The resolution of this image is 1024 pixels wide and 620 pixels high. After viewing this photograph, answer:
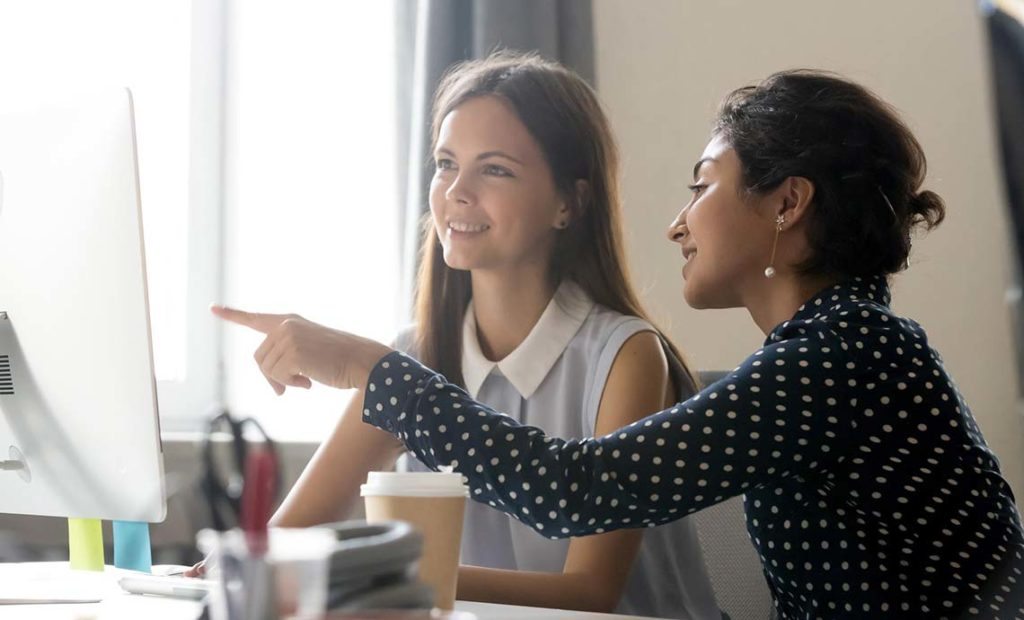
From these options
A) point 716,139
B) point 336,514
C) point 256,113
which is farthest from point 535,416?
point 256,113

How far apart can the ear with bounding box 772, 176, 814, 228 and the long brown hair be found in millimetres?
393

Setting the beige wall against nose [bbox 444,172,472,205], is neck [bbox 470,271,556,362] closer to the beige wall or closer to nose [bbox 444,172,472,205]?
nose [bbox 444,172,472,205]

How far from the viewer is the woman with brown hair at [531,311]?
1454 millimetres

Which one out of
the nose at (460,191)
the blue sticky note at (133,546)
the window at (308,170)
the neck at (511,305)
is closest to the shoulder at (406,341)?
the neck at (511,305)

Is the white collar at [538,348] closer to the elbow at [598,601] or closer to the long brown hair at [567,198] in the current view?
the long brown hair at [567,198]

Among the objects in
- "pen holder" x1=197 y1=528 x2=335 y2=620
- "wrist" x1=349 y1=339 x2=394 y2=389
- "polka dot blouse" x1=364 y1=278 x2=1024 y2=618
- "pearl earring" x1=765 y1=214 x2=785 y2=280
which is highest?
"pearl earring" x1=765 y1=214 x2=785 y2=280

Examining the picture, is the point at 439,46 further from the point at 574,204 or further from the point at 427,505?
the point at 427,505

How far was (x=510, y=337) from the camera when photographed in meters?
1.61

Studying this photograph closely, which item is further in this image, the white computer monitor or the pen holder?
the white computer monitor

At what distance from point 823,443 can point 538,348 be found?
60cm

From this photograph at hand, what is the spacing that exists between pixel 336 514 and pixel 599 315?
45cm

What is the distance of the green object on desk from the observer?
127 cm

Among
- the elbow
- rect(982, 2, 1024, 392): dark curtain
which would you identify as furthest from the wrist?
rect(982, 2, 1024, 392): dark curtain

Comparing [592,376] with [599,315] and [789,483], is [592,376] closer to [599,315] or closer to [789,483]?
[599,315]
